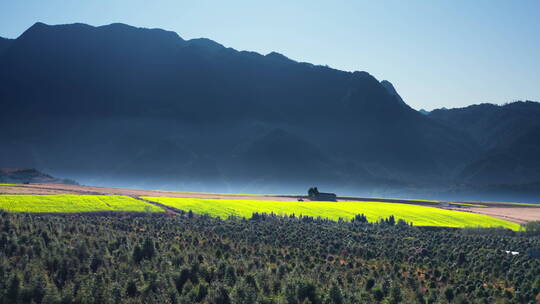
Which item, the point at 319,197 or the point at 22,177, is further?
the point at 22,177

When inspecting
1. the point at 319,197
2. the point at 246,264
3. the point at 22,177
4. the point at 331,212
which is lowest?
the point at 246,264

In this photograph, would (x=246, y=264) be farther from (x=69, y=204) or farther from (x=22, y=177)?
(x=22, y=177)

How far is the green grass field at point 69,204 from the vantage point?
7381cm

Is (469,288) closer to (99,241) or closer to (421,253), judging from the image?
(421,253)

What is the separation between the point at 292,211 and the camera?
100 metres

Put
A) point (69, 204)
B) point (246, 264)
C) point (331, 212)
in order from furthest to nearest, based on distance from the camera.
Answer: point (331, 212)
point (69, 204)
point (246, 264)

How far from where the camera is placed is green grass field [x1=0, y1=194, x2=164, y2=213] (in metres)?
73.8

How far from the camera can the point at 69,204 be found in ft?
266

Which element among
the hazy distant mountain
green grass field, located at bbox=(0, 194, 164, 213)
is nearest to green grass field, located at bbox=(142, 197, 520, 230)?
green grass field, located at bbox=(0, 194, 164, 213)

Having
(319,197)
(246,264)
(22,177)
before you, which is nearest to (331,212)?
(319,197)

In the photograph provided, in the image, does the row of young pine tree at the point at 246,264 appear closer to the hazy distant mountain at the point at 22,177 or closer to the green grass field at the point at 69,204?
the green grass field at the point at 69,204

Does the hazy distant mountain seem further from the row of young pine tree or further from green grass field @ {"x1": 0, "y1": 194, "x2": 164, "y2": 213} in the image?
the row of young pine tree

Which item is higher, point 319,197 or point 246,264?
point 319,197

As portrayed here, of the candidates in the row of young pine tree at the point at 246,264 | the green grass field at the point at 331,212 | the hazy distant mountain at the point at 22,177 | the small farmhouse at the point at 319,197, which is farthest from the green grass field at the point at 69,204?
the hazy distant mountain at the point at 22,177
